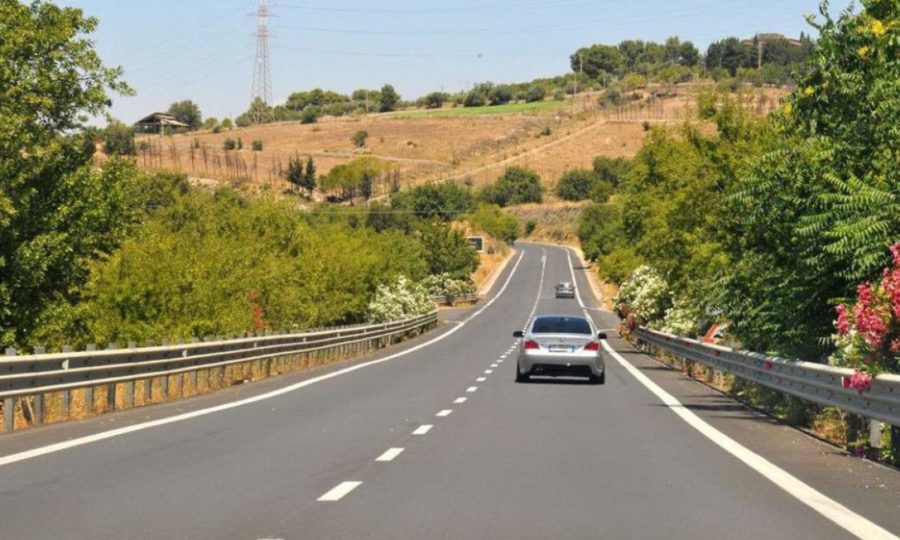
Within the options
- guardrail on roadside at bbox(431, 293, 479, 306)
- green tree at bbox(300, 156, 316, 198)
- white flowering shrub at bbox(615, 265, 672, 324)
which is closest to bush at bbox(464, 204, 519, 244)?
green tree at bbox(300, 156, 316, 198)

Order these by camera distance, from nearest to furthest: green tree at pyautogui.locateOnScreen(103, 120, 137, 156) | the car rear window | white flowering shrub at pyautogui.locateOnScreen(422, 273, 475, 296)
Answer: the car rear window → green tree at pyautogui.locateOnScreen(103, 120, 137, 156) → white flowering shrub at pyautogui.locateOnScreen(422, 273, 475, 296)

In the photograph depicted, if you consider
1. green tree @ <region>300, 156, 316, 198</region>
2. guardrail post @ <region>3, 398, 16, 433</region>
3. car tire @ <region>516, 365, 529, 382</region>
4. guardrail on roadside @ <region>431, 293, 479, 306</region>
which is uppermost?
green tree @ <region>300, 156, 316, 198</region>

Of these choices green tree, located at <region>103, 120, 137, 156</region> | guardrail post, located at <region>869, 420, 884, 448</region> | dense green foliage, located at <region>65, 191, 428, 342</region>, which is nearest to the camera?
guardrail post, located at <region>869, 420, 884, 448</region>

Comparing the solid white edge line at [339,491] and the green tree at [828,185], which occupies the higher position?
the green tree at [828,185]

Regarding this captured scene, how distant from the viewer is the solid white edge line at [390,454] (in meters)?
13.2

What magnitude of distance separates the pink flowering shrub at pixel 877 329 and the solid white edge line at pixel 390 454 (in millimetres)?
4746

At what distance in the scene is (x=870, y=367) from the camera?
13.6m

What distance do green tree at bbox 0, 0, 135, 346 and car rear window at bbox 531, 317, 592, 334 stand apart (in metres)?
9.56

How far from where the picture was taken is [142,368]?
68.5 feet

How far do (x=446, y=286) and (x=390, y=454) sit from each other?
108087mm

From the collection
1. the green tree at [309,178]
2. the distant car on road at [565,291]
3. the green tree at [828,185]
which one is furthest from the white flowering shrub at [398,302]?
the green tree at [309,178]

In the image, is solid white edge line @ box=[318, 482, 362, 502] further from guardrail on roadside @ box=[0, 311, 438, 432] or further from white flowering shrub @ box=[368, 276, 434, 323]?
white flowering shrub @ box=[368, 276, 434, 323]

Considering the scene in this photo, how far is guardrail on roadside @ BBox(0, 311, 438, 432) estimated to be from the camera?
53.7 feet

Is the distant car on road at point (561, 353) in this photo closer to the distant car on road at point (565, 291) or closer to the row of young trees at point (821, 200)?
the row of young trees at point (821, 200)
